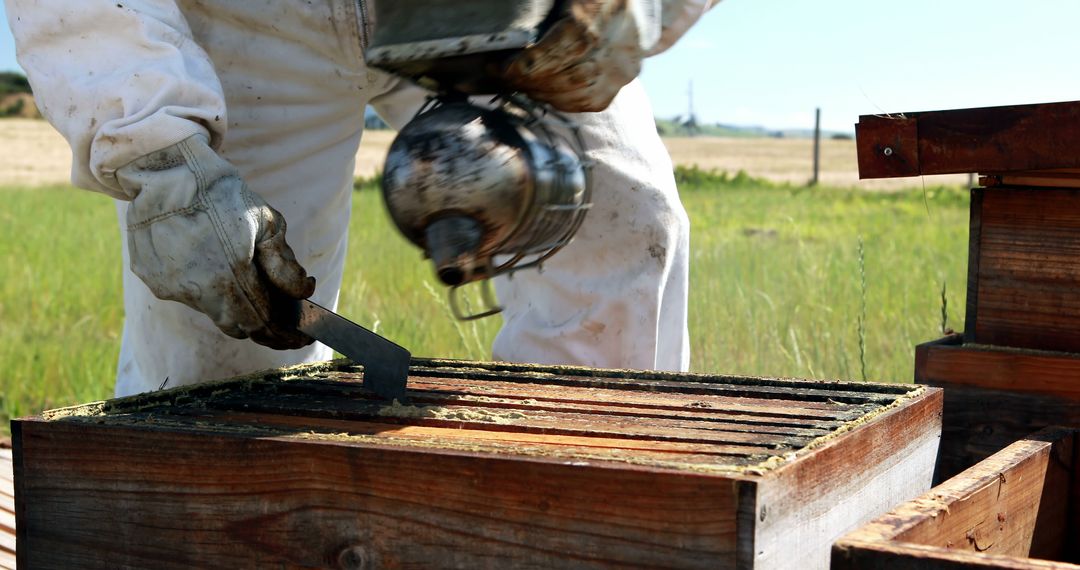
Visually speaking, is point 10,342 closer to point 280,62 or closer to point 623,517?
point 280,62

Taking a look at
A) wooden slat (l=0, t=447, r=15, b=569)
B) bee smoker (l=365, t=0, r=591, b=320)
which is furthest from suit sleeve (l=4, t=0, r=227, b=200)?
wooden slat (l=0, t=447, r=15, b=569)

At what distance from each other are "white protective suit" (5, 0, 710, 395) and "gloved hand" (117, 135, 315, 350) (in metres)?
0.25

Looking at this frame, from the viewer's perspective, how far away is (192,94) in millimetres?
1979

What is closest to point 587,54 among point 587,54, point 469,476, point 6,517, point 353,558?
point 587,54

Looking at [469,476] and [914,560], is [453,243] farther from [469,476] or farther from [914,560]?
[914,560]

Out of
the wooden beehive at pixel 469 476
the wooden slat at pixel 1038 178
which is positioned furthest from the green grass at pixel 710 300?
the wooden beehive at pixel 469 476

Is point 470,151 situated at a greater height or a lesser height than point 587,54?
lesser

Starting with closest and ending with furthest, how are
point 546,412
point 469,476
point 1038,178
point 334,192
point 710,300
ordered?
point 469,476, point 546,412, point 1038,178, point 334,192, point 710,300

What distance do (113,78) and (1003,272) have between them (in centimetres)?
163

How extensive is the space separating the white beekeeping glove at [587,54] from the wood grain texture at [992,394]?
835mm

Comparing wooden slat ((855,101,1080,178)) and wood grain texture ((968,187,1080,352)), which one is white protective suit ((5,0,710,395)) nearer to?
wooden slat ((855,101,1080,178))

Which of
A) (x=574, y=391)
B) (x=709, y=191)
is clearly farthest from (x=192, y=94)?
(x=709, y=191)

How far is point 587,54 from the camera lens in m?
1.82

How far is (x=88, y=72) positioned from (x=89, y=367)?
276 cm
